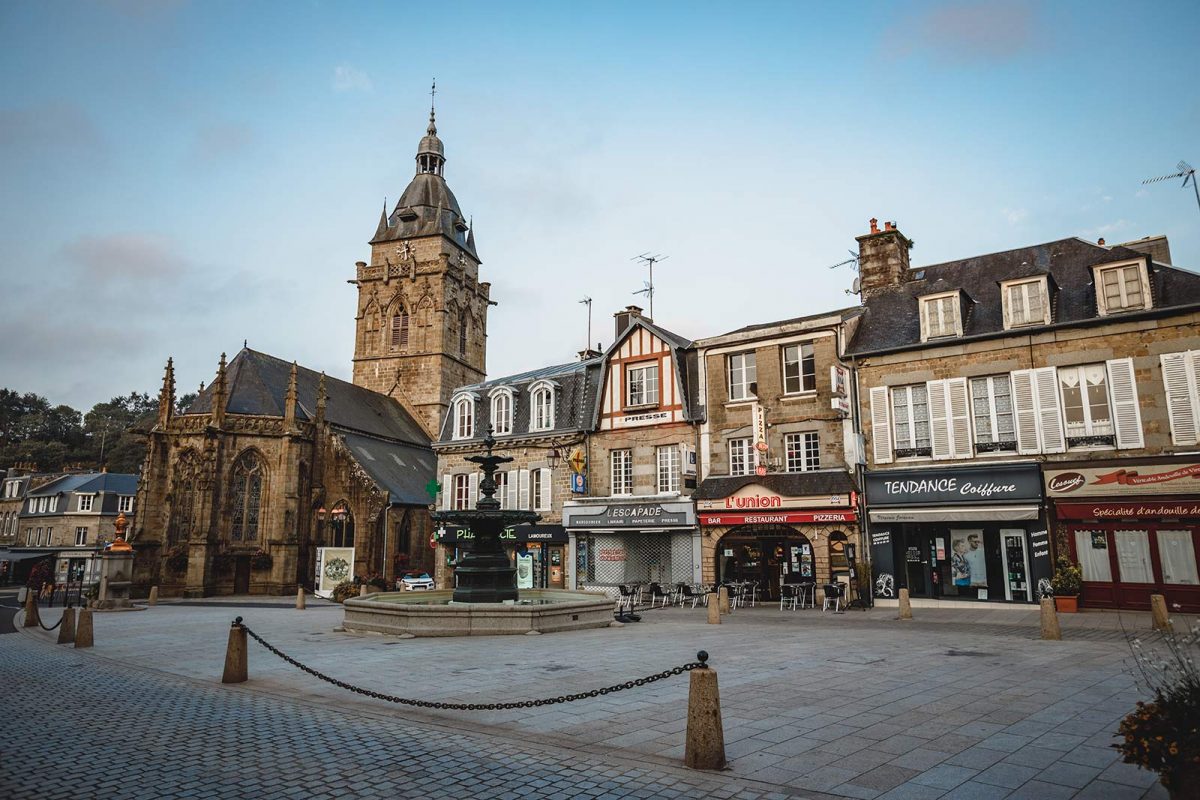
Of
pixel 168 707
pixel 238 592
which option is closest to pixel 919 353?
pixel 168 707

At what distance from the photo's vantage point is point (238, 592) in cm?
3625

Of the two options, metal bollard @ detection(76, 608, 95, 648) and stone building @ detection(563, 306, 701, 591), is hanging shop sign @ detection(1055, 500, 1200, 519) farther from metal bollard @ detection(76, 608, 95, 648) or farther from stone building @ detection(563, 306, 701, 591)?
metal bollard @ detection(76, 608, 95, 648)

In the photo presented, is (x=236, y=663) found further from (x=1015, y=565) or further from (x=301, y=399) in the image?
(x=301, y=399)

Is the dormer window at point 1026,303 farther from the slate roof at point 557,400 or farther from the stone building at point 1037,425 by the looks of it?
the slate roof at point 557,400

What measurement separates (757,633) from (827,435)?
29.1ft

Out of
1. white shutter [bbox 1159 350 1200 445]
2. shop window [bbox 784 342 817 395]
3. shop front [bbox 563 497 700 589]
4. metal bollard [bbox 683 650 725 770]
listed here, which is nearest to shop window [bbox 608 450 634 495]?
shop front [bbox 563 497 700 589]

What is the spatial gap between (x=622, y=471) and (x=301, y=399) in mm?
23390

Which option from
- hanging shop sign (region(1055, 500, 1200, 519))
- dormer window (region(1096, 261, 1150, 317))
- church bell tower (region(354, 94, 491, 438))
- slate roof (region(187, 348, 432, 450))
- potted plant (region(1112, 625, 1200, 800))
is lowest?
potted plant (region(1112, 625, 1200, 800))

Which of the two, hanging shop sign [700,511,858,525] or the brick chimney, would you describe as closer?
hanging shop sign [700,511,858,525]

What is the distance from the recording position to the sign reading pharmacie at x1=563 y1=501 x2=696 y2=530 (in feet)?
78.3

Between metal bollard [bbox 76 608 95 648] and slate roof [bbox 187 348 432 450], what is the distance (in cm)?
2537

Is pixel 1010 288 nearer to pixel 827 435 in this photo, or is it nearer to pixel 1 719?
pixel 827 435

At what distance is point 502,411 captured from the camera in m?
30.5

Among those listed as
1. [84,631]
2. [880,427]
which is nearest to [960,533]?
[880,427]
